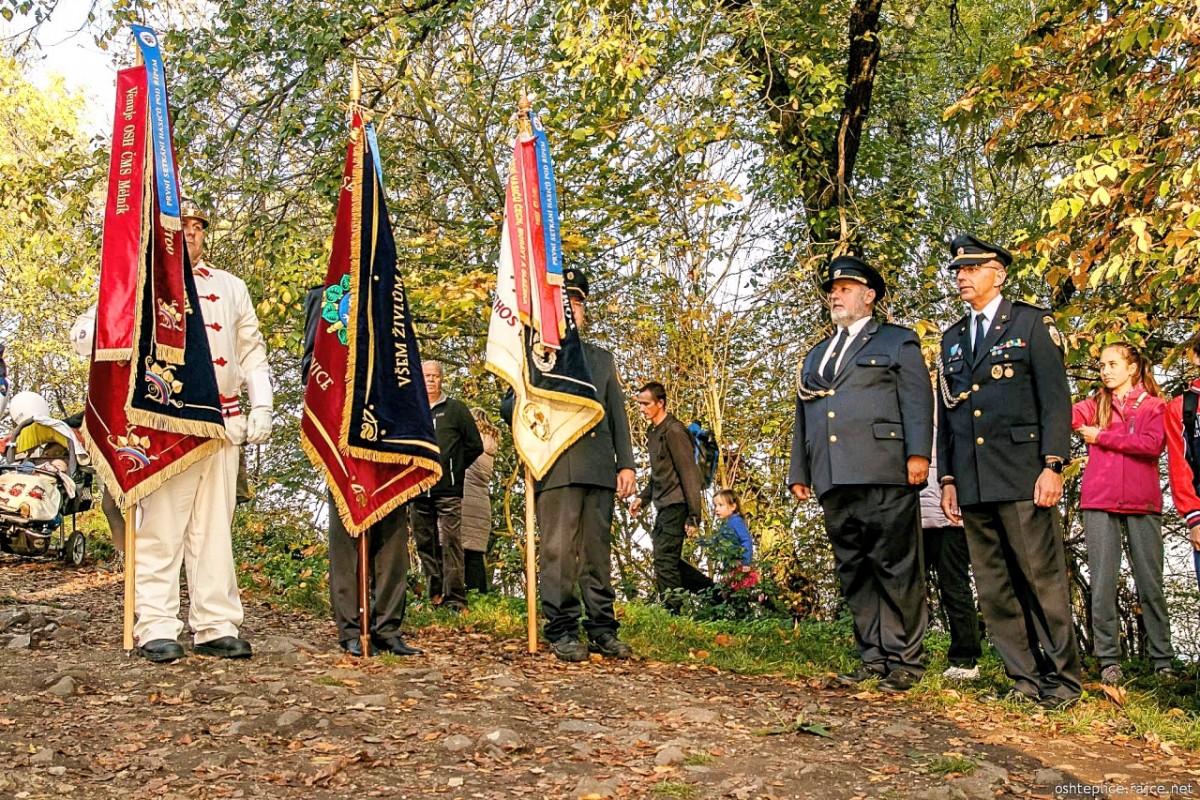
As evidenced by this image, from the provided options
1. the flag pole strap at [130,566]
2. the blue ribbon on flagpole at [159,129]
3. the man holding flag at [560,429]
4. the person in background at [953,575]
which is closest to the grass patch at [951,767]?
the person in background at [953,575]

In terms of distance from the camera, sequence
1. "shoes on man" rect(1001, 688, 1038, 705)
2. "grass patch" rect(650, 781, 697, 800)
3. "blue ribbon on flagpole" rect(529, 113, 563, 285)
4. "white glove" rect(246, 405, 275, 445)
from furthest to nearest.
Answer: "blue ribbon on flagpole" rect(529, 113, 563, 285) → "white glove" rect(246, 405, 275, 445) → "shoes on man" rect(1001, 688, 1038, 705) → "grass patch" rect(650, 781, 697, 800)

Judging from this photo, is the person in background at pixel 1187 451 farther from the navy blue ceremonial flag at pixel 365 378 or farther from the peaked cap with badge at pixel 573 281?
the navy blue ceremonial flag at pixel 365 378

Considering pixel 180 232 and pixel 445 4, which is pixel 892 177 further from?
pixel 180 232

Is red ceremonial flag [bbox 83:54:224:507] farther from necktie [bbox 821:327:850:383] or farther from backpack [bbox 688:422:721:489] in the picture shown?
backpack [bbox 688:422:721:489]

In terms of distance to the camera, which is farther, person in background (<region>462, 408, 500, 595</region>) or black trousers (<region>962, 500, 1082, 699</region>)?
person in background (<region>462, 408, 500, 595</region>)

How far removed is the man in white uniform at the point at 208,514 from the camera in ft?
20.3

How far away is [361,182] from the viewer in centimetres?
694

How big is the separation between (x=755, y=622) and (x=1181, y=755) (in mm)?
4328

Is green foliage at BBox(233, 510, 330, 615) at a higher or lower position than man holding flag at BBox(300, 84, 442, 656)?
lower

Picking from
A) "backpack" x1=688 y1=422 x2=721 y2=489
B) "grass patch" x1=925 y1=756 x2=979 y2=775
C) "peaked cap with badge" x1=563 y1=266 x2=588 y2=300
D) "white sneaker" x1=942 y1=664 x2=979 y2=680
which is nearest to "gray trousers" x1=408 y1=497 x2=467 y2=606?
"backpack" x1=688 y1=422 x2=721 y2=489

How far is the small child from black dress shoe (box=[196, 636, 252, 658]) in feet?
15.1

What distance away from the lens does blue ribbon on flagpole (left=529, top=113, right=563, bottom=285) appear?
7.17 metres

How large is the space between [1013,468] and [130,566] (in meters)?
4.40

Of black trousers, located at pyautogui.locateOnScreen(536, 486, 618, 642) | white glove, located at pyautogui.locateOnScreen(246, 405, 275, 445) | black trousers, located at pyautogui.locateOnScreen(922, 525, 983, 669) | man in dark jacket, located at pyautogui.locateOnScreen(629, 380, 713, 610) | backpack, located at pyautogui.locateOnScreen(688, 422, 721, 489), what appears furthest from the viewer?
backpack, located at pyautogui.locateOnScreen(688, 422, 721, 489)
